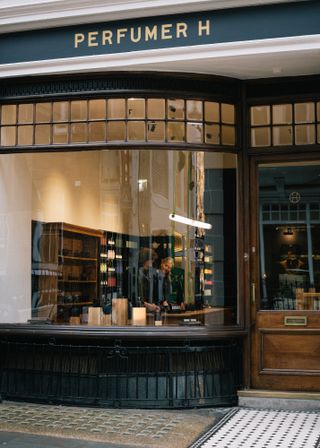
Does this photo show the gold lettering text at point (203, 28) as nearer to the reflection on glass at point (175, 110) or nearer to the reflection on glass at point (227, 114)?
the reflection on glass at point (175, 110)

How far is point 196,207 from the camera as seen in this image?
8750 mm

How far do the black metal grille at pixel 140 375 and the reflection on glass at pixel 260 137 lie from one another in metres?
2.57

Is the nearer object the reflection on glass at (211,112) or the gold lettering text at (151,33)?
the gold lettering text at (151,33)

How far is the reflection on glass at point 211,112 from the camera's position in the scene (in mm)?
8617

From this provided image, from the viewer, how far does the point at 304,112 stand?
855 cm

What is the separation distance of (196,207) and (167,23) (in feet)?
7.66

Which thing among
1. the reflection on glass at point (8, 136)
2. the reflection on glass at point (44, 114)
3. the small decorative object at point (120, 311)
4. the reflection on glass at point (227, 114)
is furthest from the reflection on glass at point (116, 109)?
the small decorative object at point (120, 311)

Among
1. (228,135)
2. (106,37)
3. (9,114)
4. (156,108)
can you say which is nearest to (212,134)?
(228,135)

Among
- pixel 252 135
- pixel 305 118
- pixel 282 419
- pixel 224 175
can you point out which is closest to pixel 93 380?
pixel 282 419

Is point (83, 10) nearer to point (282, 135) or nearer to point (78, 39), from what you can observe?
point (78, 39)

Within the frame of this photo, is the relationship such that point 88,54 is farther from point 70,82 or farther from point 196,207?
point 196,207

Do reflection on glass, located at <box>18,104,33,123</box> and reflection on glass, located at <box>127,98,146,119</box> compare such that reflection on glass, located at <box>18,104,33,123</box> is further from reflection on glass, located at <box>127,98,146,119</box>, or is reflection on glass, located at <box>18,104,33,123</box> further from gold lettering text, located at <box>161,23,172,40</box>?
gold lettering text, located at <box>161,23,172,40</box>

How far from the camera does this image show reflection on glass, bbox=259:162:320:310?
8375 mm

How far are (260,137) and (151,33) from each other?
6.35ft
